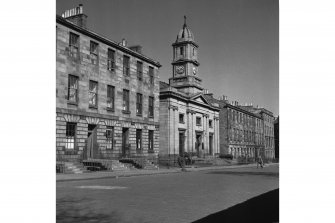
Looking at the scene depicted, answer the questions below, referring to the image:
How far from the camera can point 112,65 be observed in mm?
22562

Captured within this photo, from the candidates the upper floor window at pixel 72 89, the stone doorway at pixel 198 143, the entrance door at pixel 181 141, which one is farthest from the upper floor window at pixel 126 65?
the stone doorway at pixel 198 143

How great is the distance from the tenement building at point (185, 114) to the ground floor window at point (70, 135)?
566 inches

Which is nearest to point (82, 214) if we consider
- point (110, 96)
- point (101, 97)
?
point (101, 97)

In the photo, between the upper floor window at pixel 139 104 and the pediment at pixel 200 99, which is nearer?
the upper floor window at pixel 139 104

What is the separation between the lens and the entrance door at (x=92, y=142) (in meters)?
19.4

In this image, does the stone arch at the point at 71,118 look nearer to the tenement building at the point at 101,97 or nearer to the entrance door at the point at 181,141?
the tenement building at the point at 101,97

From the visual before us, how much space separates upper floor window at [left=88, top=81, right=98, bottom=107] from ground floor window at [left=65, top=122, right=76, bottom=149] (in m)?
2.50

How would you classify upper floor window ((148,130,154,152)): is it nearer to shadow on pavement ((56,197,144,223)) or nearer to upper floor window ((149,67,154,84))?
upper floor window ((149,67,154,84))

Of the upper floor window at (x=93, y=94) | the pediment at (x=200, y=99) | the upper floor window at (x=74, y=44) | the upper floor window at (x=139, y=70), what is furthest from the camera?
the pediment at (x=200, y=99)

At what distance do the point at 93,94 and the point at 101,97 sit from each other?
962mm

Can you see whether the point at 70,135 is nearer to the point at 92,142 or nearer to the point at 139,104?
the point at 92,142

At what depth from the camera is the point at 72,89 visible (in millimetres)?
17781
